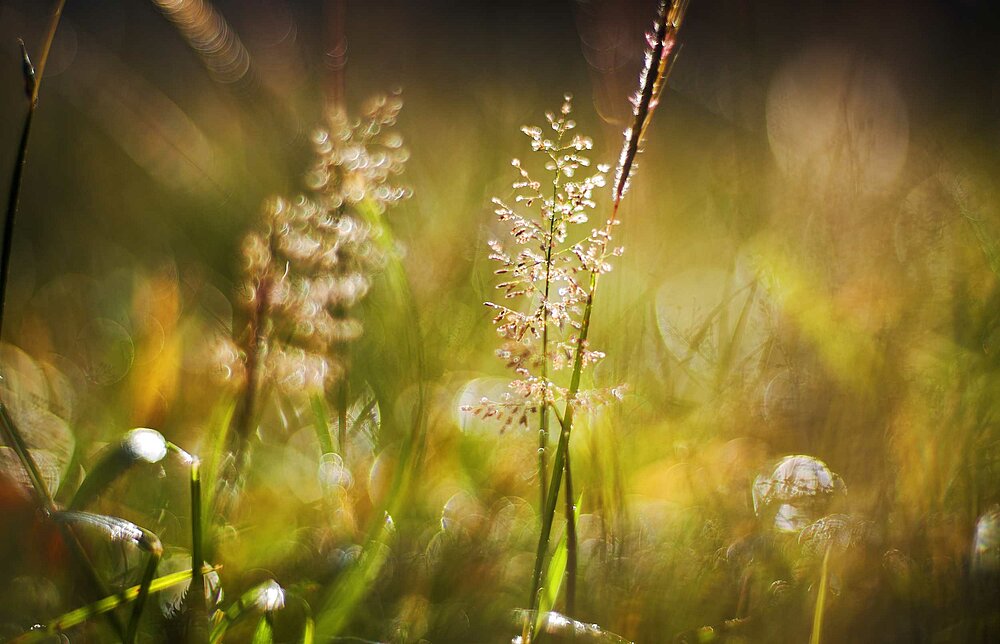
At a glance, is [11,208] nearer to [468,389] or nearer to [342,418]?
[342,418]

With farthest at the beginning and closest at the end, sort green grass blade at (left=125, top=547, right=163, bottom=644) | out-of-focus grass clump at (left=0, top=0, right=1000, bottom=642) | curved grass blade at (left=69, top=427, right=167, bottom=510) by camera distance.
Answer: out-of-focus grass clump at (left=0, top=0, right=1000, bottom=642), curved grass blade at (left=69, top=427, right=167, bottom=510), green grass blade at (left=125, top=547, right=163, bottom=644)

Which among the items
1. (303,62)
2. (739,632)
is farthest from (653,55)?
(303,62)

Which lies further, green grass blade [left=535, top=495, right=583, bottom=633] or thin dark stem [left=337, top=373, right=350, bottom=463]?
thin dark stem [left=337, top=373, right=350, bottom=463]

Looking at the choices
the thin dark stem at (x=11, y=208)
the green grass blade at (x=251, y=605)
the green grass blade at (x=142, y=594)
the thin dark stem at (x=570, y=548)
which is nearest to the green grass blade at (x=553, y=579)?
the thin dark stem at (x=570, y=548)

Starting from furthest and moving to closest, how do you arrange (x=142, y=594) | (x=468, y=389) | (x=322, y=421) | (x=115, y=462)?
(x=468, y=389) → (x=322, y=421) → (x=115, y=462) → (x=142, y=594)

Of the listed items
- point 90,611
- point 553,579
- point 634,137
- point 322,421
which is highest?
point 634,137

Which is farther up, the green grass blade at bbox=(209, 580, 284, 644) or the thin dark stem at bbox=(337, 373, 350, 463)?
the thin dark stem at bbox=(337, 373, 350, 463)

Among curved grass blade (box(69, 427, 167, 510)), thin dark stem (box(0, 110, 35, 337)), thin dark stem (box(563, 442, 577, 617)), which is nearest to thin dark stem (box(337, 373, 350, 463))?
curved grass blade (box(69, 427, 167, 510))

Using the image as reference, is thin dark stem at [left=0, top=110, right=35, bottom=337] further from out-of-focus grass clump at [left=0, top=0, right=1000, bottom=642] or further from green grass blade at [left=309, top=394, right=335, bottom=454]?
green grass blade at [left=309, top=394, right=335, bottom=454]

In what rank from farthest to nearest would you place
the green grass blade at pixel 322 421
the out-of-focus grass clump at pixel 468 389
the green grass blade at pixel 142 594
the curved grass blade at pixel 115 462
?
the green grass blade at pixel 322 421 < the out-of-focus grass clump at pixel 468 389 < the curved grass blade at pixel 115 462 < the green grass blade at pixel 142 594

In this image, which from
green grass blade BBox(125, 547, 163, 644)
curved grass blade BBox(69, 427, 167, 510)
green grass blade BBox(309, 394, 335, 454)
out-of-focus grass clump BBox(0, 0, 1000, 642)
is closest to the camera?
green grass blade BBox(125, 547, 163, 644)

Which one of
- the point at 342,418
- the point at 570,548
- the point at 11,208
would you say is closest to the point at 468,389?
the point at 342,418

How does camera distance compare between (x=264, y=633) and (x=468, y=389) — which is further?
(x=468, y=389)

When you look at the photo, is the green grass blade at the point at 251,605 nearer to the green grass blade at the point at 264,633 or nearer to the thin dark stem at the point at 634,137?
the green grass blade at the point at 264,633
